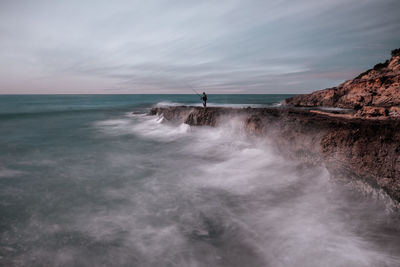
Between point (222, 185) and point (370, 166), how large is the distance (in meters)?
4.13

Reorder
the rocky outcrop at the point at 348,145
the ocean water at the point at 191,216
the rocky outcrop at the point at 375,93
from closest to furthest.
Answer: the ocean water at the point at 191,216
the rocky outcrop at the point at 348,145
the rocky outcrop at the point at 375,93

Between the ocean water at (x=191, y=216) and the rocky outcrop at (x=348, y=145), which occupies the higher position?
the rocky outcrop at (x=348, y=145)

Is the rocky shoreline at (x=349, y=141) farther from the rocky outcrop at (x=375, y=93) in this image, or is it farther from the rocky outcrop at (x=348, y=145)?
the rocky outcrop at (x=375, y=93)

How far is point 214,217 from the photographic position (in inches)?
199

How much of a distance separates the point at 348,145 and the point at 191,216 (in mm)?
4785

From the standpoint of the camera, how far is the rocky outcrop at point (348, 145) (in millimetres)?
4684

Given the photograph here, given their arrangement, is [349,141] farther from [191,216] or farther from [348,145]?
[191,216]

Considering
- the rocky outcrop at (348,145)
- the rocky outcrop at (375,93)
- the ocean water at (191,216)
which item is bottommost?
the ocean water at (191,216)

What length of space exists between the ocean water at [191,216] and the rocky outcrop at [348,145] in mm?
456

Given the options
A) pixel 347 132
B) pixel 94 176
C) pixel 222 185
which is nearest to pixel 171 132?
pixel 94 176

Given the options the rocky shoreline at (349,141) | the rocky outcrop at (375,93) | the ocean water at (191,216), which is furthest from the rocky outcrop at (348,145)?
the rocky outcrop at (375,93)

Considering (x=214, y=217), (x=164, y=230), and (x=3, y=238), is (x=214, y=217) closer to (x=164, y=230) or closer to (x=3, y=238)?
(x=164, y=230)

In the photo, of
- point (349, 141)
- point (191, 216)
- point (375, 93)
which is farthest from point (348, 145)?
point (375, 93)

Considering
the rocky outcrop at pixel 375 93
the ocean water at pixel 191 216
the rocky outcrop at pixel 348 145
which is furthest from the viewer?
the rocky outcrop at pixel 375 93
